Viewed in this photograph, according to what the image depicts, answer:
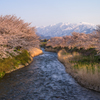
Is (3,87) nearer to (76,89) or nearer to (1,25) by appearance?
(76,89)

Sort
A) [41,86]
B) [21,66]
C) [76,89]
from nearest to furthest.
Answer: [76,89]
[41,86]
[21,66]

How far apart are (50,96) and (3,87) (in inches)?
171

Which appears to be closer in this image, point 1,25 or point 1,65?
point 1,65

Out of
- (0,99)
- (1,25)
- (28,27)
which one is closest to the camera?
(0,99)

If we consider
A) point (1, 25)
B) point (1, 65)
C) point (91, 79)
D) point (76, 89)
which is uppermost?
point (1, 25)

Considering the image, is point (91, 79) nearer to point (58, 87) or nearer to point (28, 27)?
point (58, 87)

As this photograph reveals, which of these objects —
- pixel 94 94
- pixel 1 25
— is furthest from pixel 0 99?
pixel 1 25

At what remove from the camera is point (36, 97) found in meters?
7.96

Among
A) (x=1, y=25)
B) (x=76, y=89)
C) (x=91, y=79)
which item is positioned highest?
(x=1, y=25)

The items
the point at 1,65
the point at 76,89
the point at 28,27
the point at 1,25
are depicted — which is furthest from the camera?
the point at 28,27

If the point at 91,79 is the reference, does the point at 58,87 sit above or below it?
below

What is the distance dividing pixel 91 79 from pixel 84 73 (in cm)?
113

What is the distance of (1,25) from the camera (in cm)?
1558

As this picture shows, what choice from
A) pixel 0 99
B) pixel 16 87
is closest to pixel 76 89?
pixel 16 87
